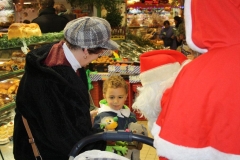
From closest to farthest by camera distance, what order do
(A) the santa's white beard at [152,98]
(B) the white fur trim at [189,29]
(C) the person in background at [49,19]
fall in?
1. (B) the white fur trim at [189,29]
2. (A) the santa's white beard at [152,98]
3. (C) the person in background at [49,19]

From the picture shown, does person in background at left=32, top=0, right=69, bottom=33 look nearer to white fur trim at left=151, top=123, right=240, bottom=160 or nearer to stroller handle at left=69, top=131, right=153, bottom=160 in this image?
stroller handle at left=69, top=131, right=153, bottom=160

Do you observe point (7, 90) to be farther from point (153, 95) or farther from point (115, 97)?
point (153, 95)

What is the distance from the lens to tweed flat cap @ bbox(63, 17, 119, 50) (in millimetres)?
2055

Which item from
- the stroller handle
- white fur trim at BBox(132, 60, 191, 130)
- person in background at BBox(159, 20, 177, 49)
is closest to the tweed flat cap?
white fur trim at BBox(132, 60, 191, 130)

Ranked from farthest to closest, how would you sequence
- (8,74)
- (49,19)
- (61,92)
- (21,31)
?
(49,19), (21,31), (8,74), (61,92)

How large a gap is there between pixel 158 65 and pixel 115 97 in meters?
1.31

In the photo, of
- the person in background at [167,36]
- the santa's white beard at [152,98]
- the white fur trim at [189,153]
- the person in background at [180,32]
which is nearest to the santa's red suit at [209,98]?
the white fur trim at [189,153]

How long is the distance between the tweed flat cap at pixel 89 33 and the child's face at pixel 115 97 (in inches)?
39.4

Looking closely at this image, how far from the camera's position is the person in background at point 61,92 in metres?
1.99

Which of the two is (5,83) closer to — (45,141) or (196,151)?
(45,141)

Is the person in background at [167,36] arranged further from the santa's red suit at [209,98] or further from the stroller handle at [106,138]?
the santa's red suit at [209,98]

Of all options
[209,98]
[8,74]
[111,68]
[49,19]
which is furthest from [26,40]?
[209,98]

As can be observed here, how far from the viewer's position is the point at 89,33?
2.06 meters

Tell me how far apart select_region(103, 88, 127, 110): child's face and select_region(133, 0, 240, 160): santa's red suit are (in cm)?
158
